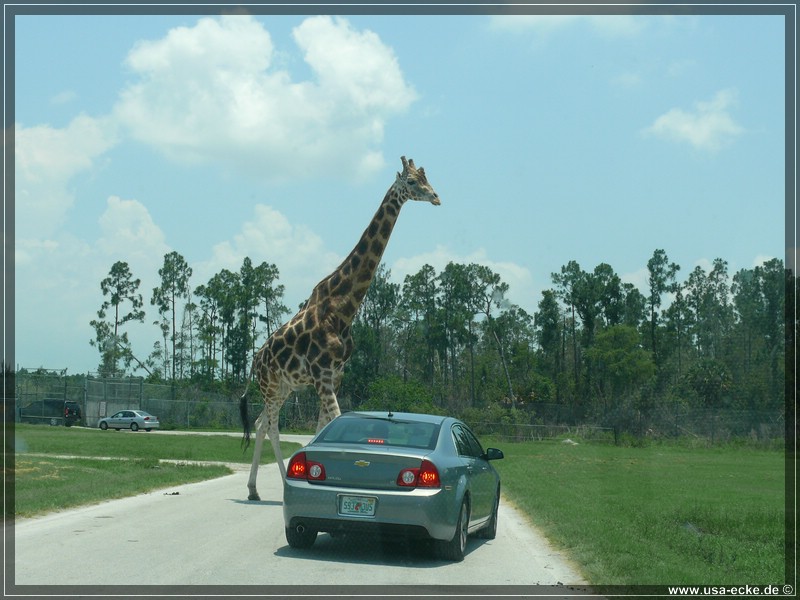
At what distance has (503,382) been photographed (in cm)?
8056

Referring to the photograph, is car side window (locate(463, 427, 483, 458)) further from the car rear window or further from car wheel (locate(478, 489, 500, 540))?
the car rear window

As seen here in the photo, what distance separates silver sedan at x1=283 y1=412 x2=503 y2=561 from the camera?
9500 mm

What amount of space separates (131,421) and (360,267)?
42.5 meters

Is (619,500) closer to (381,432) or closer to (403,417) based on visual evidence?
(403,417)

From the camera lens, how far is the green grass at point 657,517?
980 centimetres

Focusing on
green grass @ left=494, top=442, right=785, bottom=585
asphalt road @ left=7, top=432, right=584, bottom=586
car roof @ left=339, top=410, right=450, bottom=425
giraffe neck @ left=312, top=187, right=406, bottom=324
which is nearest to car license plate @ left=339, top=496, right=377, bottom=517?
asphalt road @ left=7, top=432, right=584, bottom=586

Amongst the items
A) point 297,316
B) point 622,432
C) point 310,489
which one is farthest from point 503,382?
point 310,489

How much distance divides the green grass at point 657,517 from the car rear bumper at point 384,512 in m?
1.58

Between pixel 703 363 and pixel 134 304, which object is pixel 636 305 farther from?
pixel 134 304

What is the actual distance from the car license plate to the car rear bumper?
1.6 inches

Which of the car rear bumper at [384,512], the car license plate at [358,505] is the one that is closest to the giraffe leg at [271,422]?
the car rear bumper at [384,512]

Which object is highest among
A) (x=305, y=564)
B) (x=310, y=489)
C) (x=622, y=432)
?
(x=310, y=489)

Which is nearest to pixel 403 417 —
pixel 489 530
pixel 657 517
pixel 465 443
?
pixel 465 443

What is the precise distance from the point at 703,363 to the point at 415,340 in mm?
26209
